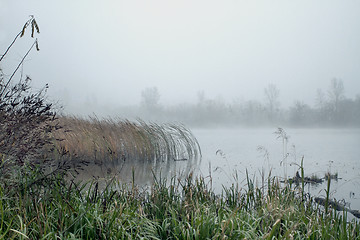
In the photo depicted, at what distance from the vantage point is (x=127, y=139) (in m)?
6.52

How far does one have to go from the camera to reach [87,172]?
509 centimetres

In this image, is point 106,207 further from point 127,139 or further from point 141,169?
point 127,139

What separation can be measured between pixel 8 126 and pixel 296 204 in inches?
85.1

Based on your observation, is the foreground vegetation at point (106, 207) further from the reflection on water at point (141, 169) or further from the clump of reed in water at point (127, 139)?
the clump of reed in water at point (127, 139)

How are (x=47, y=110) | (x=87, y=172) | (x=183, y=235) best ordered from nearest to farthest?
(x=183, y=235)
(x=47, y=110)
(x=87, y=172)

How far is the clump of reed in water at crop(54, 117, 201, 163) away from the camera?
6.07 m

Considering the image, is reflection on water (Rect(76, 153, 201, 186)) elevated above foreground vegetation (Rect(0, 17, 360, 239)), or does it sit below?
below

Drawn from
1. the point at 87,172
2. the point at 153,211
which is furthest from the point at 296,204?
the point at 87,172

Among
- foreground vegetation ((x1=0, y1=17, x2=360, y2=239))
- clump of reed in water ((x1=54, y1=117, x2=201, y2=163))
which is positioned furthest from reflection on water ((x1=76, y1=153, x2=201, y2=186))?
foreground vegetation ((x1=0, y1=17, x2=360, y2=239))

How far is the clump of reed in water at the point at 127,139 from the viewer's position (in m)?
6.07

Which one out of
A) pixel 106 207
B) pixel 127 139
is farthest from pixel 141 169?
pixel 106 207

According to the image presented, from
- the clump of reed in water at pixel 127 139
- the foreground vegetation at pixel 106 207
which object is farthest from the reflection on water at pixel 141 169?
the foreground vegetation at pixel 106 207

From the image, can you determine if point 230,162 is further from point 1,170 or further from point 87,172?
point 1,170

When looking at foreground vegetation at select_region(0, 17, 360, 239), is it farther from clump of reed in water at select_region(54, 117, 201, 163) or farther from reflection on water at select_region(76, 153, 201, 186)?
clump of reed in water at select_region(54, 117, 201, 163)
